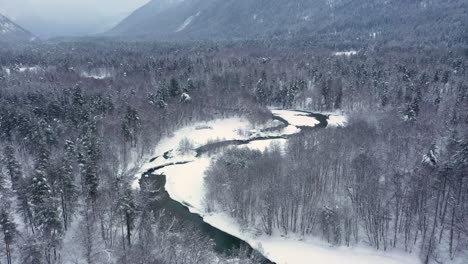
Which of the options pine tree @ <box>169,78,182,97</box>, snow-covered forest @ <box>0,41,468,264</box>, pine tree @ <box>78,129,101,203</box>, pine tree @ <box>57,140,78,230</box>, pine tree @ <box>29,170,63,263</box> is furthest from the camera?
pine tree @ <box>169,78,182,97</box>

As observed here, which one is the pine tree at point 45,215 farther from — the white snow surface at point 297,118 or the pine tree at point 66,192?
the white snow surface at point 297,118

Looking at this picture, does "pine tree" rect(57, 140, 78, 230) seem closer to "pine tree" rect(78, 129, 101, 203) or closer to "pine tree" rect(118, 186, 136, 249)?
"pine tree" rect(78, 129, 101, 203)

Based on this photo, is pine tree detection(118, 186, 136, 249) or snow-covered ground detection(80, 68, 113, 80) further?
snow-covered ground detection(80, 68, 113, 80)

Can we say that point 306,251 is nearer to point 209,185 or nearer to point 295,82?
point 209,185

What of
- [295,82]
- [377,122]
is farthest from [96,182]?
[295,82]

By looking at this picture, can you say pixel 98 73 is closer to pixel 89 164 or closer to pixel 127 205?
pixel 89 164

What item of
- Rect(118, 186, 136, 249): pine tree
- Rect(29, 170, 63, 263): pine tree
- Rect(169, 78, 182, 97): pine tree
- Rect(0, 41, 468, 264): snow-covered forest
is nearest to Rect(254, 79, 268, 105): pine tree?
Rect(0, 41, 468, 264): snow-covered forest
